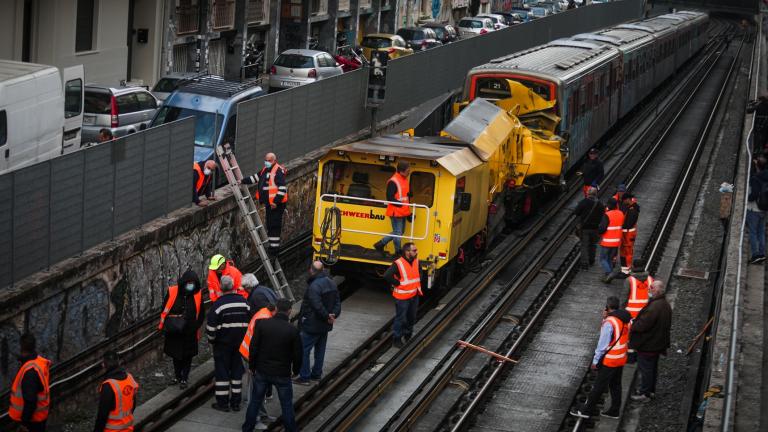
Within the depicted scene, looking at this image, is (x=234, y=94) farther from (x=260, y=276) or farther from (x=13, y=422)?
(x=13, y=422)

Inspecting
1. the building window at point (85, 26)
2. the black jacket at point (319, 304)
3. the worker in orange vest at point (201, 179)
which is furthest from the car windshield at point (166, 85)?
the black jacket at point (319, 304)

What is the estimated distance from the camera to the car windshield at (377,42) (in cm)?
4775

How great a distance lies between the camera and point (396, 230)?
59.3ft

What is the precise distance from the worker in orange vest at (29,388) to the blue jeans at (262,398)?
2.19m

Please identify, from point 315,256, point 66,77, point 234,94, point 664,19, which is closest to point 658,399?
point 315,256

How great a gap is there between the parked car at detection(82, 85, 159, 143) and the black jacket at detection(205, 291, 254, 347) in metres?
12.3

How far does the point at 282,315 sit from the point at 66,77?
1211 centimetres

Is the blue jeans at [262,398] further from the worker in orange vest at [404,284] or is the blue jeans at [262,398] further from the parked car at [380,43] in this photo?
the parked car at [380,43]

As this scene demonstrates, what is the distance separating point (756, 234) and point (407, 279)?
6344 millimetres

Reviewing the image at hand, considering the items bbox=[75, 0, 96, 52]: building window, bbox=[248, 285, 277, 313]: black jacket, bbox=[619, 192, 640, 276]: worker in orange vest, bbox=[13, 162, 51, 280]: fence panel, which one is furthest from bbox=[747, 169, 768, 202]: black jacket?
bbox=[75, 0, 96, 52]: building window

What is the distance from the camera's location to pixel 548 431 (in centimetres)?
1452

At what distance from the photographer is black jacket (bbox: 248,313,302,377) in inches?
498

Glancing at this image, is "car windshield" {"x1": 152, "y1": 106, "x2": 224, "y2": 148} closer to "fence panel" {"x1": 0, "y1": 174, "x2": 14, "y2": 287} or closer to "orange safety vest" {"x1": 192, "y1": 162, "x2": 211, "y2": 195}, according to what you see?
"orange safety vest" {"x1": 192, "y1": 162, "x2": 211, "y2": 195}

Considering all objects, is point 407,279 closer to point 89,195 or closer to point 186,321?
point 186,321
